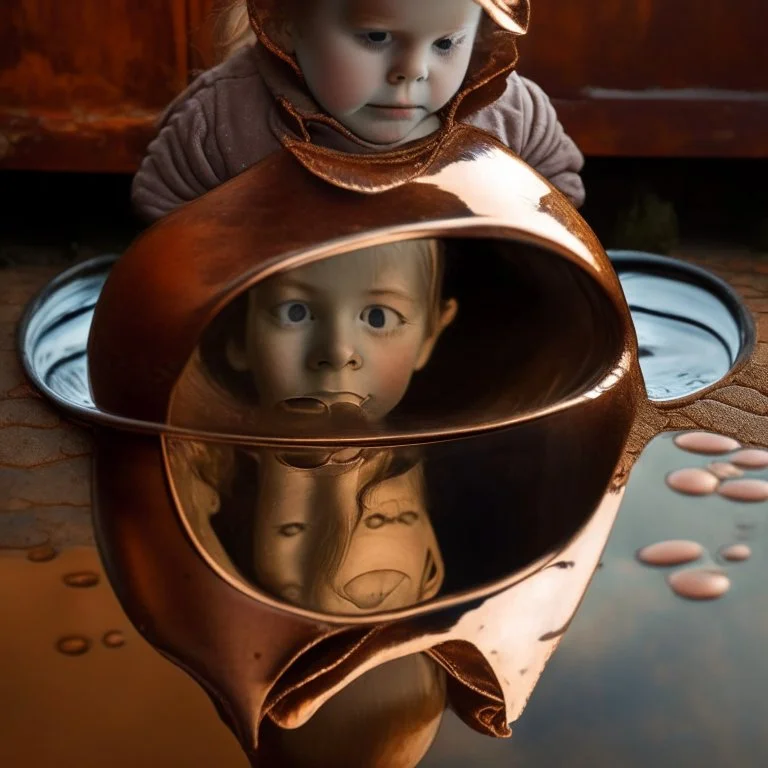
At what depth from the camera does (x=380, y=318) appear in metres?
0.52

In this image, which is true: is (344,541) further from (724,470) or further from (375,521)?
(724,470)

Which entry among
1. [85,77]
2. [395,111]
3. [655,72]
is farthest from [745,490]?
[85,77]

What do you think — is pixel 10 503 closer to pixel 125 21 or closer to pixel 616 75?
pixel 125 21

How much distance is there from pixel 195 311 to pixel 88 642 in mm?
153

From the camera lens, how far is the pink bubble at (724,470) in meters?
0.60

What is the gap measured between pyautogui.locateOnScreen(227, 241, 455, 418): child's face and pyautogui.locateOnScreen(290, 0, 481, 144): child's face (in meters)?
0.06

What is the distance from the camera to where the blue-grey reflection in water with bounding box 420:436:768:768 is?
40cm

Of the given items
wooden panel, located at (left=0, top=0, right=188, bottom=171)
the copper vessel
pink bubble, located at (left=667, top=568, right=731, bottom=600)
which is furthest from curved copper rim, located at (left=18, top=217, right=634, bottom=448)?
wooden panel, located at (left=0, top=0, right=188, bottom=171)

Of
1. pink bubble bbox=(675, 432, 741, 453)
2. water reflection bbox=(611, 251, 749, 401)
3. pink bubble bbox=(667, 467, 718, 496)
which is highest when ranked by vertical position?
pink bubble bbox=(667, 467, 718, 496)

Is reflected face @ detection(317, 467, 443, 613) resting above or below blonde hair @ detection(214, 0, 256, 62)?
below

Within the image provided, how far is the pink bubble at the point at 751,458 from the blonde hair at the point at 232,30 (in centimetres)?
36

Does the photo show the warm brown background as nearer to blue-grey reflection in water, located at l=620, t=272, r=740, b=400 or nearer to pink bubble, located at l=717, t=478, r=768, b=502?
blue-grey reflection in water, located at l=620, t=272, r=740, b=400

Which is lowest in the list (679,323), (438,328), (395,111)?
(679,323)

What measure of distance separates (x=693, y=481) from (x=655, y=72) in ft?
1.62
